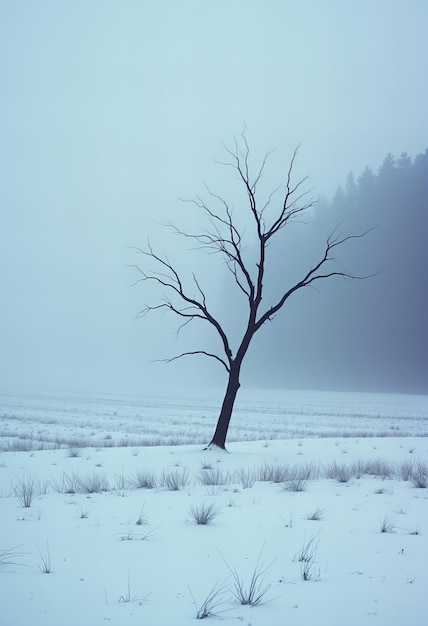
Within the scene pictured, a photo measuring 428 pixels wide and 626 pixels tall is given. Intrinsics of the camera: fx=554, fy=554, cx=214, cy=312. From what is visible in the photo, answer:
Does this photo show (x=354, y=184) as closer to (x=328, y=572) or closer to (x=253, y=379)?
(x=253, y=379)

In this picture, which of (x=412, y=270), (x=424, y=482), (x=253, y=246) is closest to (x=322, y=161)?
(x=253, y=246)

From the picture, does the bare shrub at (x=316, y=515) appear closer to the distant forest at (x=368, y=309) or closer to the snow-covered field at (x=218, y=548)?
the snow-covered field at (x=218, y=548)

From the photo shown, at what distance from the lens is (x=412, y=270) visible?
284ft

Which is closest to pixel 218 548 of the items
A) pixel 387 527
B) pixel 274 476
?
pixel 387 527

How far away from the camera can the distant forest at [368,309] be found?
269 feet

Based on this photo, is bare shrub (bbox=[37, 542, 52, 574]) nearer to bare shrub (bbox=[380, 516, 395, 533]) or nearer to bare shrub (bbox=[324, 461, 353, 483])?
bare shrub (bbox=[380, 516, 395, 533])

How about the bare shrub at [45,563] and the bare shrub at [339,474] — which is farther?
the bare shrub at [339,474]

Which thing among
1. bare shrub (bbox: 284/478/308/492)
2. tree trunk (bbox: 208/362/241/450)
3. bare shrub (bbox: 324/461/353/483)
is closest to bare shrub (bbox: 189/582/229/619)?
bare shrub (bbox: 284/478/308/492)

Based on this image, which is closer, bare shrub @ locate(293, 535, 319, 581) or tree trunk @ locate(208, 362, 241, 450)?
bare shrub @ locate(293, 535, 319, 581)

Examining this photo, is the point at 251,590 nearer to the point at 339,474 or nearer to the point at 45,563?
the point at 45,563

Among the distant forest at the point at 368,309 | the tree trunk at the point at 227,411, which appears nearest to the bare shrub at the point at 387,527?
the tree trunk at the point at 227,411

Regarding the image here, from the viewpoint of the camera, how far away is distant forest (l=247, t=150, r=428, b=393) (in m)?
82.0

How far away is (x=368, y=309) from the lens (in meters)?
88.1

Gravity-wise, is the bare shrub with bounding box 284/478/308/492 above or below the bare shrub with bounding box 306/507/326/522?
below
